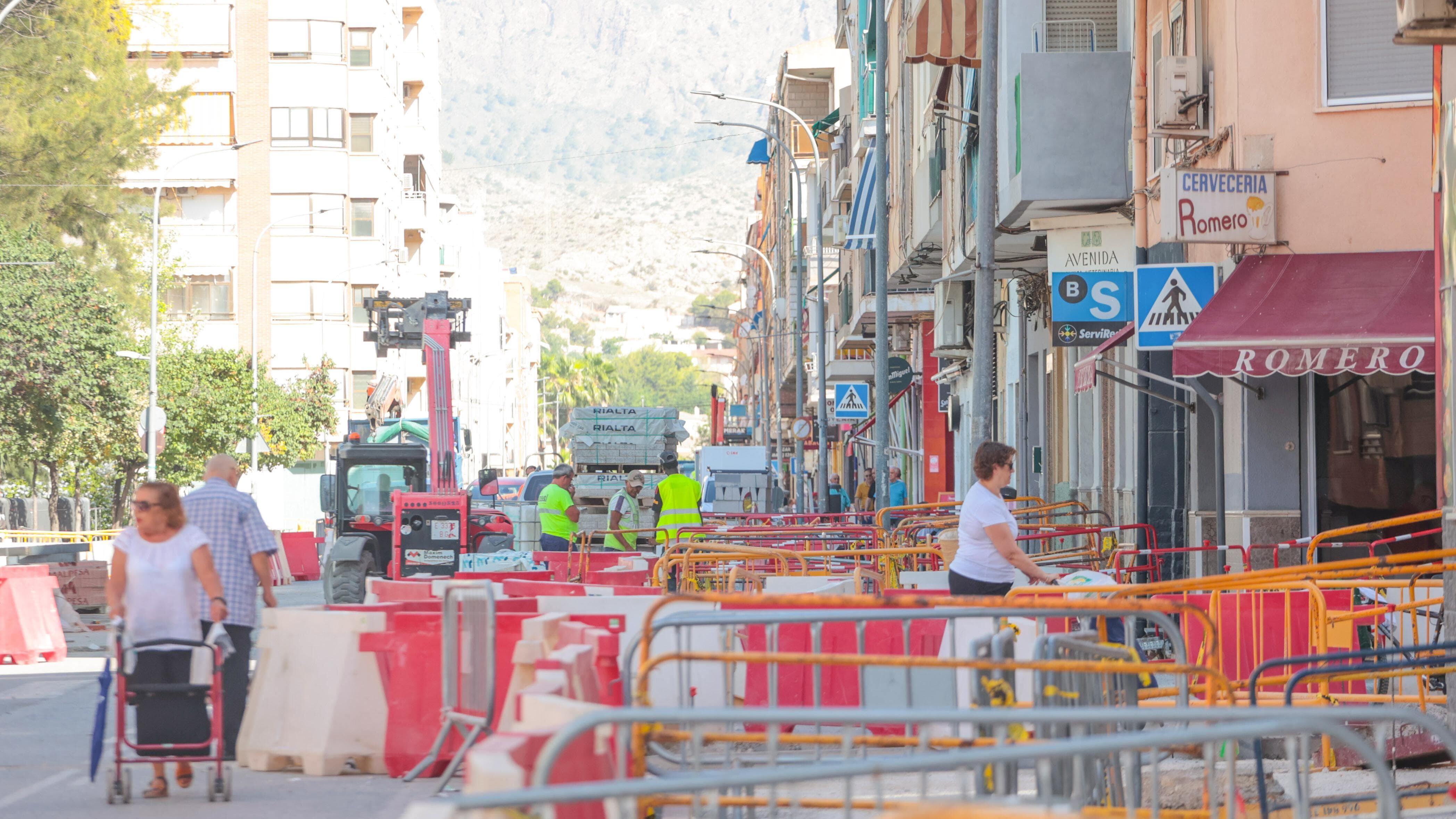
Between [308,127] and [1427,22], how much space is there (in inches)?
2451

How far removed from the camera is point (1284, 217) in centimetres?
1431

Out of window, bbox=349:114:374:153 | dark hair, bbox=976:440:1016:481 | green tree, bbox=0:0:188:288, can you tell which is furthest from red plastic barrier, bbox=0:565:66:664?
window, bbox=349:114:374:153

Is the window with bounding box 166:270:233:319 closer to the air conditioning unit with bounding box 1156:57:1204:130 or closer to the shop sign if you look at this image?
the shop sign

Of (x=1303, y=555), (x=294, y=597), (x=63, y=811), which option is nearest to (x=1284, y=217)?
(x=1303, y=555)

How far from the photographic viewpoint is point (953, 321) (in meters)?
30.0

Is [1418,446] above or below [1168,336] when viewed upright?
below

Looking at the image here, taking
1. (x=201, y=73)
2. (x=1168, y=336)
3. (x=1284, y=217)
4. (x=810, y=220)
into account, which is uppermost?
(x=201, y=73)

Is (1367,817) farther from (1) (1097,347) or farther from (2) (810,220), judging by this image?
(2) (810,220)

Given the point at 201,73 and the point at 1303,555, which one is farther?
the point at 201,73

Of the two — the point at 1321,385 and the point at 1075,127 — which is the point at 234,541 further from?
the point at 1075,127

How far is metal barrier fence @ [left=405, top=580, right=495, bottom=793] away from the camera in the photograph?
953cm

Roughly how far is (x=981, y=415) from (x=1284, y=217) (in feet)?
14.5

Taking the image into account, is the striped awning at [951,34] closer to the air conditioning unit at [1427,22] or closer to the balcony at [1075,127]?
the balcony at [1075,127]

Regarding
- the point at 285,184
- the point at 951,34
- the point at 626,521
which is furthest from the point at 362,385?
the point at 951,34
